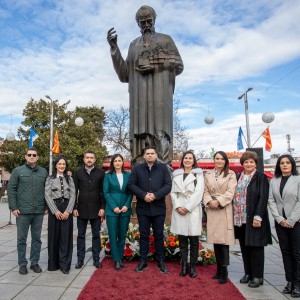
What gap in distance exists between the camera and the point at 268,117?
46.3ft

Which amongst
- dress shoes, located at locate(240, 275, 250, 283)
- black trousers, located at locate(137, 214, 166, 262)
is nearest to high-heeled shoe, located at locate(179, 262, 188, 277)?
black trousers, located at locate(137, 214, 166, 262)

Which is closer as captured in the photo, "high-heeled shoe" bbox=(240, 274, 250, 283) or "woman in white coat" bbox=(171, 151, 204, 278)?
"high-heeled shoe" bbox=(240, 274, 250, 283)

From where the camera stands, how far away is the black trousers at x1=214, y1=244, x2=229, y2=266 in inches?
172

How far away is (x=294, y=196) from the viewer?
13.3 ft

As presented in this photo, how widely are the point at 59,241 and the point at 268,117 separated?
1149cm

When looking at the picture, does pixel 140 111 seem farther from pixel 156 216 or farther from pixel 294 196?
pixel 294 196

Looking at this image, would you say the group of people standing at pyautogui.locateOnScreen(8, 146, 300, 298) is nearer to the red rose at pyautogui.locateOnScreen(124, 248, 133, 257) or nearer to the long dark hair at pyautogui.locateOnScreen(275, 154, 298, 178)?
the long dark hair at pyautogui.locateOnScreen(275, 154, 298, 178)

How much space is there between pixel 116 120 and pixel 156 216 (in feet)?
89.7

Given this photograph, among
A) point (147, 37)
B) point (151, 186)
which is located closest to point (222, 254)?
point (151, 186)

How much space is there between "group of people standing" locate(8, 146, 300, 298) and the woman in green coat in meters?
0.01

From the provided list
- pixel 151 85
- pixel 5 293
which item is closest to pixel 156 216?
pixel 5 293

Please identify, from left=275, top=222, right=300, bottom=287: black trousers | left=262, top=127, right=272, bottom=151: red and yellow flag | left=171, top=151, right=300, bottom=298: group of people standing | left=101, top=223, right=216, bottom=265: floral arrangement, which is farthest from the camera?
left=262, top=127, right=272, bottom=151: red and yellow flag

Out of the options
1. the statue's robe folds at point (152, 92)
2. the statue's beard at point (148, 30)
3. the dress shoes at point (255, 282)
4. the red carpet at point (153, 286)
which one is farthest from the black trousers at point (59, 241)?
the statue's beard at point (148, 30)

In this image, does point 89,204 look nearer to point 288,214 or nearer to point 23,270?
point 23,270
